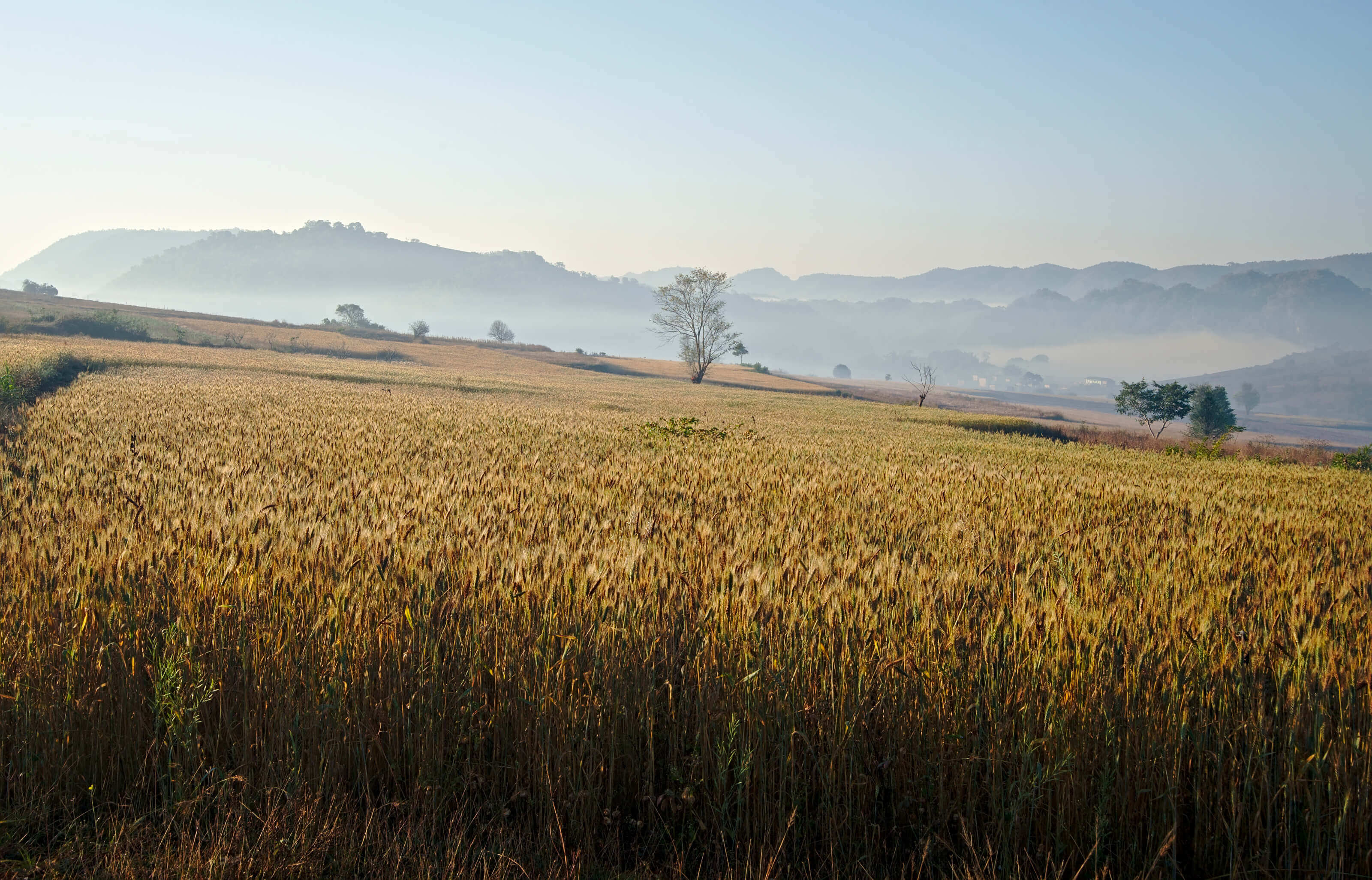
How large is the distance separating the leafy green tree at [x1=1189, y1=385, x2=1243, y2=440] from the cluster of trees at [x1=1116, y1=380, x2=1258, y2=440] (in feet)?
0.23

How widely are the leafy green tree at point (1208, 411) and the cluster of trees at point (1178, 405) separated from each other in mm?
69

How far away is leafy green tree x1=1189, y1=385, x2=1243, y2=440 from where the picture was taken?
11588 cm

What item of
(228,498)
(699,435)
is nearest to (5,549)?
(228,498)

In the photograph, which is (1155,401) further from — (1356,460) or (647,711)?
(647,711)

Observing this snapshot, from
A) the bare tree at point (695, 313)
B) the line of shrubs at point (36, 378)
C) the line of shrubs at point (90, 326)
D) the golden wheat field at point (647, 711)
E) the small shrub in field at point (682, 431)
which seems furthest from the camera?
the bare tree at point (695, 313)

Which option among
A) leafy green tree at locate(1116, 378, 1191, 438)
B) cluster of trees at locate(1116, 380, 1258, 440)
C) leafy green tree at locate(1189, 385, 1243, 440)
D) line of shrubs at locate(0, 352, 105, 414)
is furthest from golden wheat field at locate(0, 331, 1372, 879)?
leafy green tree at locate(1189, 385, 1243, 440)

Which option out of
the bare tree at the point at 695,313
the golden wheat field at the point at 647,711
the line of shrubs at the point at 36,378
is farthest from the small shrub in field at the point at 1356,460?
the bare tree at the point at 695,313

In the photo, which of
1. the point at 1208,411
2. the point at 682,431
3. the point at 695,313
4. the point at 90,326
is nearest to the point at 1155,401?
the point at 1208,411

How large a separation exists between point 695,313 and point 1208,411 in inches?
3419

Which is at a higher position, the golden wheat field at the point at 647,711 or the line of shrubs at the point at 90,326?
the line of shrubs at the point at 90,326

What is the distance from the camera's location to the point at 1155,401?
11019 cm

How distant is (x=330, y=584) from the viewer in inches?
142

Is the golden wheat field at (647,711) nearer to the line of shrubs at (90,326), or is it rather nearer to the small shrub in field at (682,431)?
the small shrub in field at (682,431)

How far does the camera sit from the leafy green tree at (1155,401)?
10619 cm
